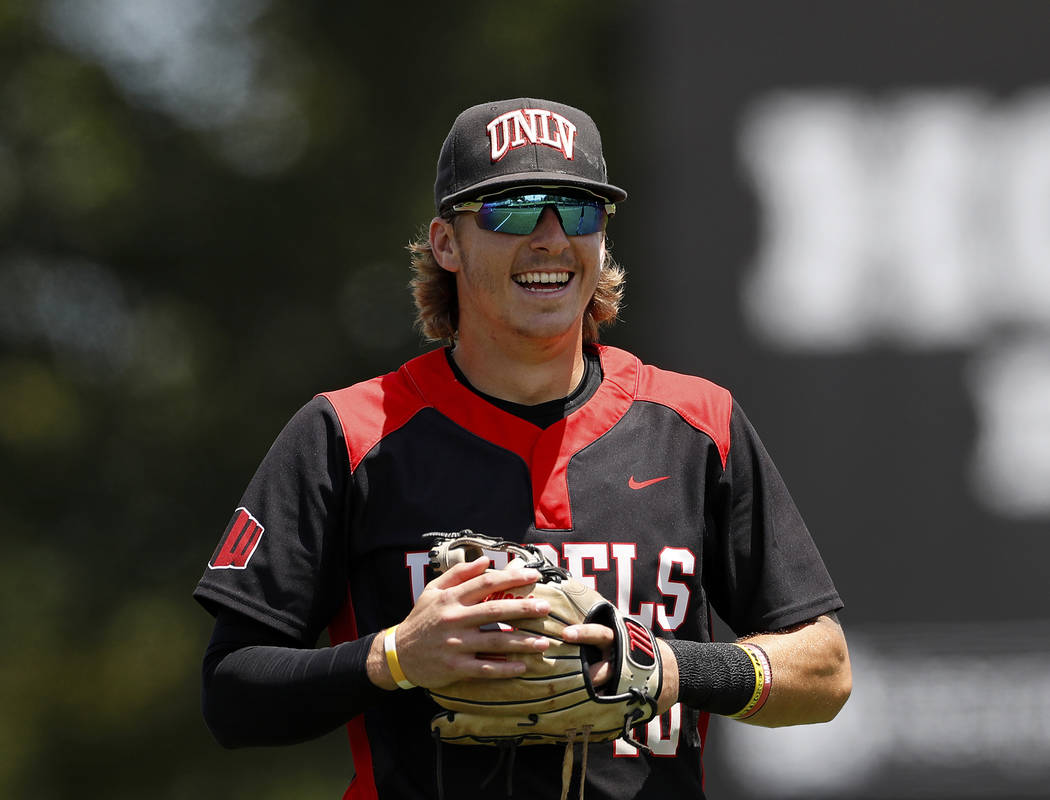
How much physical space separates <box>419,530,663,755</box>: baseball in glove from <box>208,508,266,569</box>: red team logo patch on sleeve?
307 mm

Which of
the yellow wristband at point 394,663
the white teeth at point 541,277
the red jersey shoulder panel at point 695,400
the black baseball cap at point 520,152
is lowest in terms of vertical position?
the yellow wristband at point 394,663

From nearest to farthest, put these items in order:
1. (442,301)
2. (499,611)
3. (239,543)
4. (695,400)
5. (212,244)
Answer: (499,611)
(239,543)
(695,400)
(442,301)
(212,244)

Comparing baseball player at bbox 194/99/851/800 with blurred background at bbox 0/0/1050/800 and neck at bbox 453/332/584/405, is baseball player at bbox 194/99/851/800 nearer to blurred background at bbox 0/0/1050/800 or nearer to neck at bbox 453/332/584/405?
neck at bbox 453/332/584/405

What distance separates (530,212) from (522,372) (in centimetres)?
26

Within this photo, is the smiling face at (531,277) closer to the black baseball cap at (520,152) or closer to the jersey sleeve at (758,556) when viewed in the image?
the black baseball cap at (520,152)

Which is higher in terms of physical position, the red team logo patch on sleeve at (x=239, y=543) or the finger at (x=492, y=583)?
the red team logo patch on sleeve at (x=239, y=543)

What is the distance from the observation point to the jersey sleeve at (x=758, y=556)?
8.13 feet

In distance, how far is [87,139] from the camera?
9930mm

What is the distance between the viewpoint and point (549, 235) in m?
2.48

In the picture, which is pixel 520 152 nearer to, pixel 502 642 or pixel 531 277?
pixel 531 277

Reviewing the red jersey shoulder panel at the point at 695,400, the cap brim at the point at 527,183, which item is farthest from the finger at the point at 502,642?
the cap brim at the point at 527,183

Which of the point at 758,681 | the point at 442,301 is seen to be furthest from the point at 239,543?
the point at 758,681

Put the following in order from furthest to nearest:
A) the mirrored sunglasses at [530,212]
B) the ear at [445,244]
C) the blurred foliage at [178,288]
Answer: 1. the blurred foliage at [178,288]
2. the ear at [445,244]
3. the mirrored sunglasses at [530,212]

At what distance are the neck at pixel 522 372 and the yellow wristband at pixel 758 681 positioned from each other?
1.69 ft
